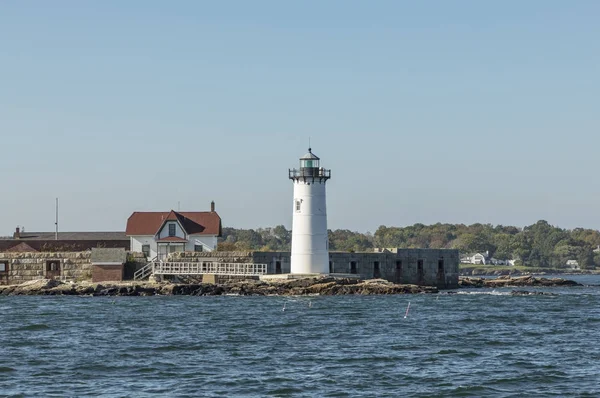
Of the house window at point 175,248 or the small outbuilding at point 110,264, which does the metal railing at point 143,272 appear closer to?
the small outbuilding at point 110,264

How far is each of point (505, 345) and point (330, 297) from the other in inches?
1035

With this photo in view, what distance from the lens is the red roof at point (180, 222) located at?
83.7 meters

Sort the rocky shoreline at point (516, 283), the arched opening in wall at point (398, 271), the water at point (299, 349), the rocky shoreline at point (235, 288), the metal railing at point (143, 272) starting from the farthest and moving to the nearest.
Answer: the rocky shoreline at point (516, 283)
the arched opening in wall at point (398, 271)
the metal railing at point (143, 272)
the rocky shoreline at point (235, 288)
the water at point (299, 349)

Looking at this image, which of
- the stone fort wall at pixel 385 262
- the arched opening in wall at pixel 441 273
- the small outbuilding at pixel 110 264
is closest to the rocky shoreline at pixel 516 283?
the stone fort wall at pixel 385 262

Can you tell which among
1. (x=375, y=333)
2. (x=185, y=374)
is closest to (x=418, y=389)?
(x=185, y=374)

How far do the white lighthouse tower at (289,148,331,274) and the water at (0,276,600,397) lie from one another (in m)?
8.75

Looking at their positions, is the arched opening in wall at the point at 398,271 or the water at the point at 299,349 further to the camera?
the arched opening in wall at the point at 398,271

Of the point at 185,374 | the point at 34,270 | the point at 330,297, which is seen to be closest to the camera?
the point at 185,374

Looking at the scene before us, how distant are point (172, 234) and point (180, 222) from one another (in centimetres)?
110

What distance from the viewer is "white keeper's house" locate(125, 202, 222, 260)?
83312 millimetres

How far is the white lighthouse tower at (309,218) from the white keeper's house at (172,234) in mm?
12373

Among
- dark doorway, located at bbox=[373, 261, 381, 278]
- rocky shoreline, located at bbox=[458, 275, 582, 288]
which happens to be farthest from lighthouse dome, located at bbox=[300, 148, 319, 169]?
rocky shoreline, located at bbox=[458, 275, 582, 288]

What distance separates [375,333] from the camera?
1844 inches

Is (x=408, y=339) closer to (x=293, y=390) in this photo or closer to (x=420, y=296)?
(x=293, y=390)
